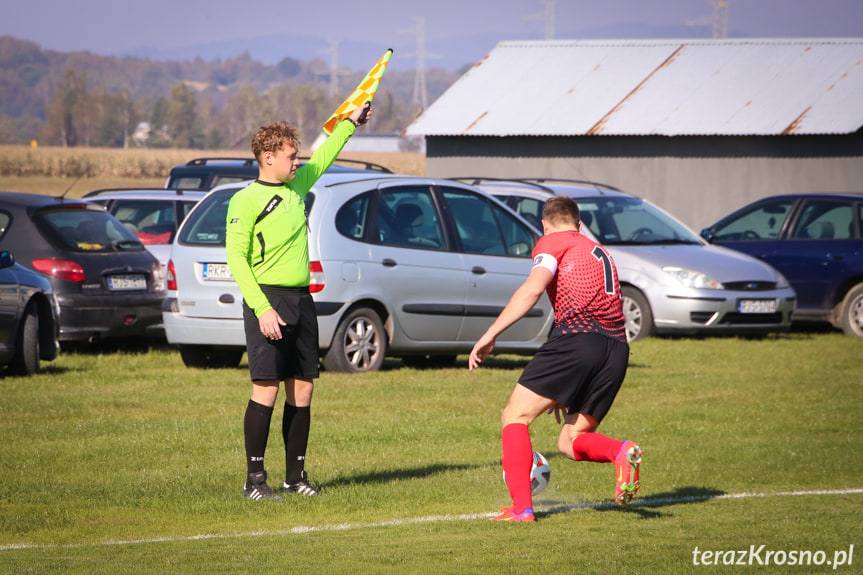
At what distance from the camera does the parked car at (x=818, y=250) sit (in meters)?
17.4

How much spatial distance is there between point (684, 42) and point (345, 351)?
21.2 m

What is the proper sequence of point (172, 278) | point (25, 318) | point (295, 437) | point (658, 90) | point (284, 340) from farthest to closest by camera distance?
point (658, 90) → point (172, 278) → point (25, 318) → point (295, 437) → point (284, 340)

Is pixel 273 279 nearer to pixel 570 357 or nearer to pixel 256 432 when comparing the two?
pixel 256 432

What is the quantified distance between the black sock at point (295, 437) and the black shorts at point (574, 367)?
1455 mm

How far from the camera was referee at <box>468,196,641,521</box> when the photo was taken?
20.4 feet

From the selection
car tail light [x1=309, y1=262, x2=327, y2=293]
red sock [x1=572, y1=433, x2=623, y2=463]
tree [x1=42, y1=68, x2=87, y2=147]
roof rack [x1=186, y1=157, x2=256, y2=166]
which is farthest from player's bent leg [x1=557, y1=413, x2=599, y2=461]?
tree [x1=42, y1=68, x2=87, y2=147]

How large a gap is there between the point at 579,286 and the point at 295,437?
1925 millimetres

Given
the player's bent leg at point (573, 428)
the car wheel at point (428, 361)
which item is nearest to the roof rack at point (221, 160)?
the car wheel at point (428, 361)

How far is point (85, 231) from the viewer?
13664 mm

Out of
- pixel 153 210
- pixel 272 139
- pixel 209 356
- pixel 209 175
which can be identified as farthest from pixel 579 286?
pixel 209 175

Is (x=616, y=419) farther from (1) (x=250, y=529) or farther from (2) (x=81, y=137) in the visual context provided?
(2) (x=81, y=137)

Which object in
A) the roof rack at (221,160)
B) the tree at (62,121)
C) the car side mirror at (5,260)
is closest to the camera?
the car side mirror at (5,260)

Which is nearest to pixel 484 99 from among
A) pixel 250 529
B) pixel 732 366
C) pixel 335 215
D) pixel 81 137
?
pixel 732 366

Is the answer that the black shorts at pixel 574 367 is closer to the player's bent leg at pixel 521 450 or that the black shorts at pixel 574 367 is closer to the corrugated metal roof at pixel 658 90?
the player's bent leg at pixel 521 450
